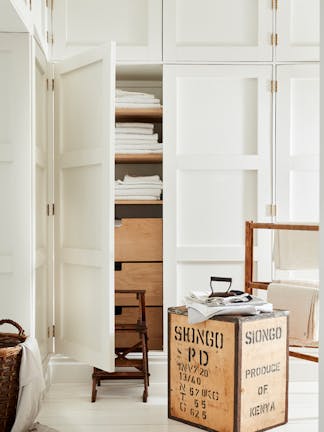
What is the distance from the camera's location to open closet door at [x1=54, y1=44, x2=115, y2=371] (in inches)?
123

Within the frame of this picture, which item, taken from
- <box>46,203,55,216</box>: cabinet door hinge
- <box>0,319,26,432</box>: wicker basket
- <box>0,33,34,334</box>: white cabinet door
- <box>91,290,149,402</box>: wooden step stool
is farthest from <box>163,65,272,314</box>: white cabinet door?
<box>0,319,26,432</box>: wicker basket

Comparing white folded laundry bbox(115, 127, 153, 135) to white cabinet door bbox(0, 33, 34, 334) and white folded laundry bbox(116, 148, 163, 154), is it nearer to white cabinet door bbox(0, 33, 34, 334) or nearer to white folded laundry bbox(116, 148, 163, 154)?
→ white folded laundry bbox(116, 148, 163, 154)

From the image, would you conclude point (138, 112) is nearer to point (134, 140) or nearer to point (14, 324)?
point (134, 140)

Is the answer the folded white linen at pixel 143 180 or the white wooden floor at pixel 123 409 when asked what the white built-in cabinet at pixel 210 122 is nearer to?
the folded white linen at pixel 143 180

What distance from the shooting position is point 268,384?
2848mm

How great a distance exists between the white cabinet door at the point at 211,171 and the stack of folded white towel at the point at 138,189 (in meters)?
0.12

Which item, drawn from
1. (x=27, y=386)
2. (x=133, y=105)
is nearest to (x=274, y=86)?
(x=133, y=105)

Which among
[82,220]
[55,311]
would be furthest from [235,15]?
[55,311]

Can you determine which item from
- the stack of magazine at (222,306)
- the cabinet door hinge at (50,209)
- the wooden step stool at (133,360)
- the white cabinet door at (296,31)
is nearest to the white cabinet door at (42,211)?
the cabinet door hinge at (50,209)

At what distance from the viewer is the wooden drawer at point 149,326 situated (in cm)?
363

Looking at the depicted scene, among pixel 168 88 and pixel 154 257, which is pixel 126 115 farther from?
pixel 154 257

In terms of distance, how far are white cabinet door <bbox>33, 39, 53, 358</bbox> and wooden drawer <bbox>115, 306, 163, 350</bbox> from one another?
40 centimetres

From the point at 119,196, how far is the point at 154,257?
41 centimetres

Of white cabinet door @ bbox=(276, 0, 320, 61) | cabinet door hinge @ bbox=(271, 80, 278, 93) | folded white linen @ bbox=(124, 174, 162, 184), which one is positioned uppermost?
white cabinet door @ bbox=(276, 0, 320, 61)
